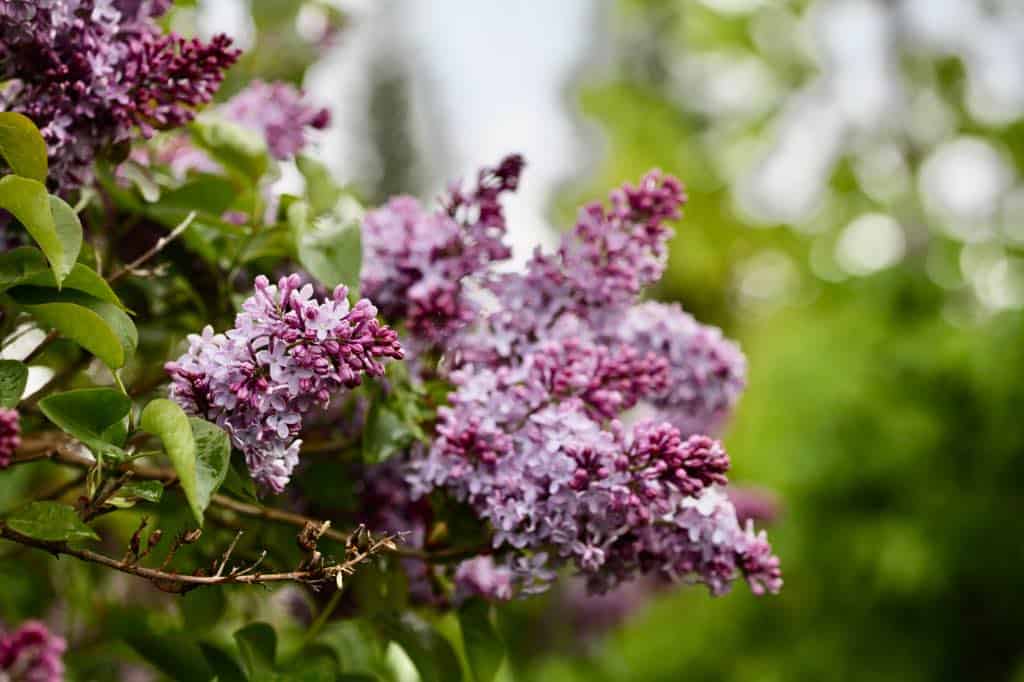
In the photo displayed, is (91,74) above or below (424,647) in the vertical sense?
above

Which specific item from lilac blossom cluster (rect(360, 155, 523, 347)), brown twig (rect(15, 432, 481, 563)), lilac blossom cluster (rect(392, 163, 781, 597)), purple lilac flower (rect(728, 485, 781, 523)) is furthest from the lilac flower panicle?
purple lilac flower (rect(728, 485, 781, 523))

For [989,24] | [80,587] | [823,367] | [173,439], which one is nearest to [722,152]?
[989,24]

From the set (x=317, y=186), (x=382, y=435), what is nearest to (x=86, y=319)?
(x=382, y=435)

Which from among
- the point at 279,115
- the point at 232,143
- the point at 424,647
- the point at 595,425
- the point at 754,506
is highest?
the point at 754,506

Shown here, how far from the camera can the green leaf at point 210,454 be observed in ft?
2.10

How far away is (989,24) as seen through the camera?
7.09 meters

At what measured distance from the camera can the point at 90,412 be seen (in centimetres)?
70

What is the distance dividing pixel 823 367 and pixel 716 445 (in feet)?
13.6

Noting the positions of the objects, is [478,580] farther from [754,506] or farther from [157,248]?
[754,506]

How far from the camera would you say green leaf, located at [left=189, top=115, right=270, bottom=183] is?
3.19ft

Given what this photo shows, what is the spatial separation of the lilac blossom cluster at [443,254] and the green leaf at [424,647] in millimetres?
264

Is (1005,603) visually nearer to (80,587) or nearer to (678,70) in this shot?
(80,587)

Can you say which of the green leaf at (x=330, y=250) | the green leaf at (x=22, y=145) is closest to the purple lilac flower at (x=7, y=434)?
the green leaf at (x=22, y=145)

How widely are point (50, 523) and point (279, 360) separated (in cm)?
18
